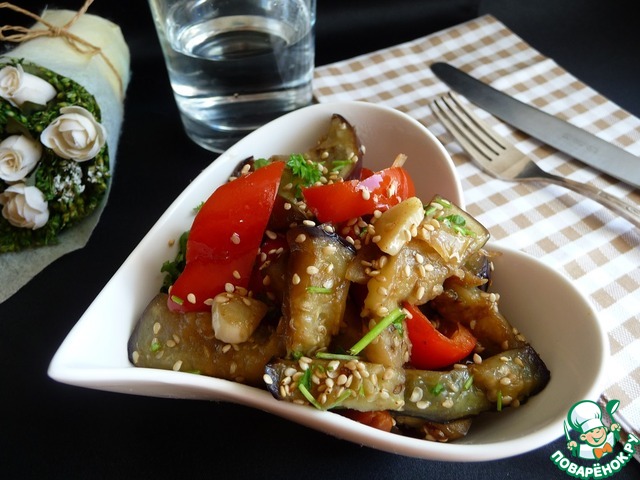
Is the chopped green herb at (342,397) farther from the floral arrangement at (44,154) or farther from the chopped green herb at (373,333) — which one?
the floral arrangement at (44,154)

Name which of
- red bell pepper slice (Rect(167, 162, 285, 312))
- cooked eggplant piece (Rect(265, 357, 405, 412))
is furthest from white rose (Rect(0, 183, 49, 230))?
cooked eggplant piece (Rect(265, 357, 405, 412))

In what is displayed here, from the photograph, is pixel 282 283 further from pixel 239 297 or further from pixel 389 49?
pixel 389 49

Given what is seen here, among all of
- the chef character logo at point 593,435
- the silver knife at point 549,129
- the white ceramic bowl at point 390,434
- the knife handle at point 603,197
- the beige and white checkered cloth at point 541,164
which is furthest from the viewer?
the silver knife at point 549,129

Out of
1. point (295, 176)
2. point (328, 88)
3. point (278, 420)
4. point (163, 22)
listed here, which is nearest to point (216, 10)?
point (163, 22)

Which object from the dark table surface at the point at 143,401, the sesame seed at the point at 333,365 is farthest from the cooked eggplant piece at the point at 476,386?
the dark table surface at the point at 143,401

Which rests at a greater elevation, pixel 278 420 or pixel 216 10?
pixel 216 10

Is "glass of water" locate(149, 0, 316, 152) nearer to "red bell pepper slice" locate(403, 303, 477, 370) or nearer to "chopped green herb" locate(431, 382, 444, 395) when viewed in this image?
"red bell pepper slice" locate(403, 303, 477, 370)

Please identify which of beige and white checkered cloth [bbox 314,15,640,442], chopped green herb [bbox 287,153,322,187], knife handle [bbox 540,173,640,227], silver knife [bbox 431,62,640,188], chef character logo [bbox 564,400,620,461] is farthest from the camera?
silver knife [bbox 431,62,640,188]
